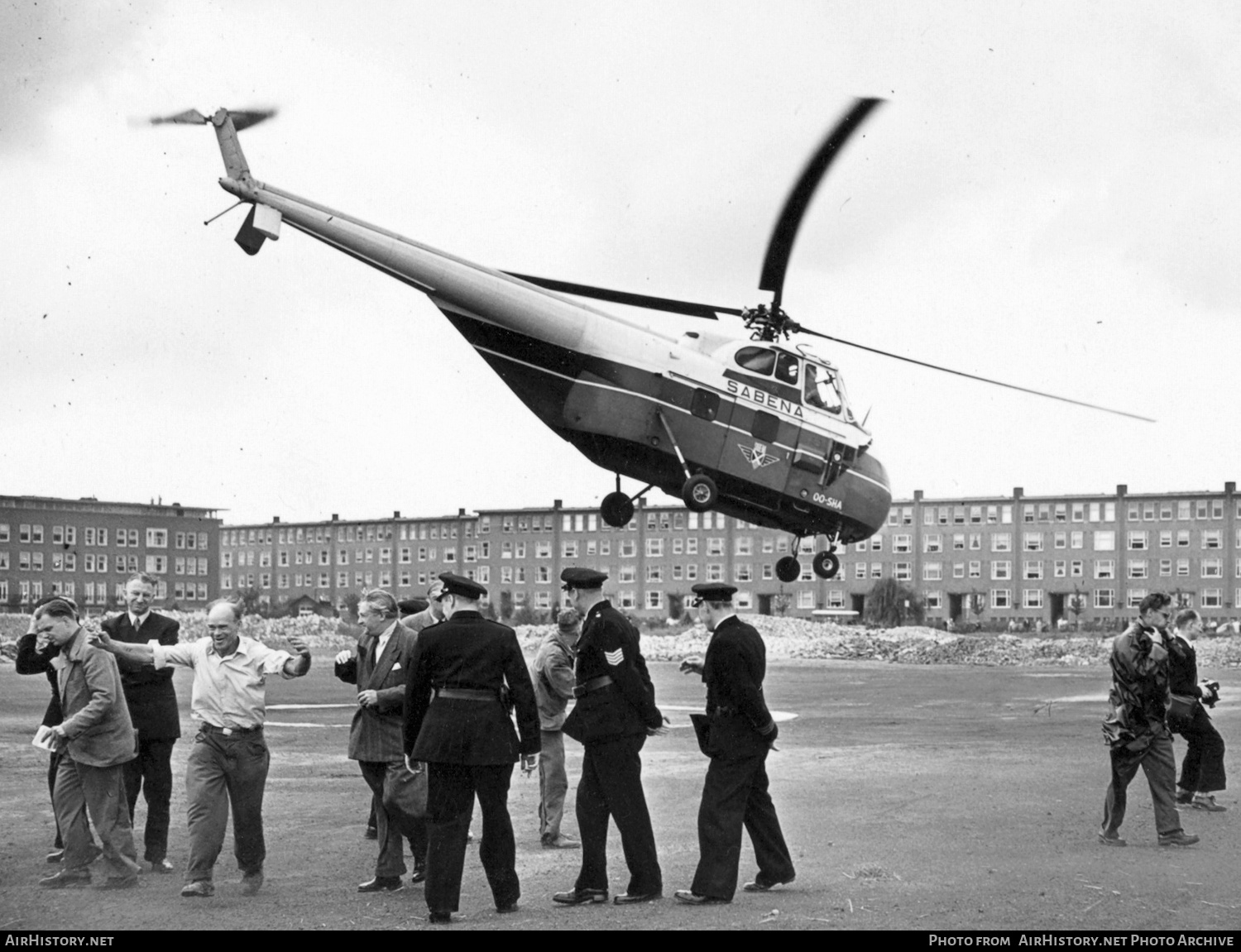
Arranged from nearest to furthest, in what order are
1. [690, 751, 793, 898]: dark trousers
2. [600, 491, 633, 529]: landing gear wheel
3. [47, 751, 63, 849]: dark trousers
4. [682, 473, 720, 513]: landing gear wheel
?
[690, 751, 793, 898]: dark trousers, [47, 751, 63, 849]: dark trousers, [682, 473, 720, 513]: landing gear wheel, [600, 491, 633, 529]: landing gear wheel

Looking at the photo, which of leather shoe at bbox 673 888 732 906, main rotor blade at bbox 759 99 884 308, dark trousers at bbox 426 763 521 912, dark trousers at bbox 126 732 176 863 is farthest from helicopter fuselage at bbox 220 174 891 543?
leather shoe at bbox 673 888 732 906

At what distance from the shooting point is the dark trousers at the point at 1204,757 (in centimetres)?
1266

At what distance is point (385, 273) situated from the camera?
58.4ft

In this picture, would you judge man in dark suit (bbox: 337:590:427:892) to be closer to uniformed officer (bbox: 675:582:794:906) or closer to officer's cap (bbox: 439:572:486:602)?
officer's cap (bbox: 439:572:486:602)

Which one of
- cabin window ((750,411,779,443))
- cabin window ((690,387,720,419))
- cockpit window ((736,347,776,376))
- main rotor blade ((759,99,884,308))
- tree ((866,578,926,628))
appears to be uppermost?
main rotor blade ((759,99,884,308))

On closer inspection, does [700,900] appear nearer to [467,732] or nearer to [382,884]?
[467,732]

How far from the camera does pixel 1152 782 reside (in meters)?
10.8

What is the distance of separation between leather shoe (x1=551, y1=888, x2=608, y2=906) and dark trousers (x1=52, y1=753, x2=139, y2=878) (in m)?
2.95

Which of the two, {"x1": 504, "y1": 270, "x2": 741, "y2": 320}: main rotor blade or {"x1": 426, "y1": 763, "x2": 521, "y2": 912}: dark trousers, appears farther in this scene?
{"x1": 504, "y1": 270, "x2": 741, "y2": 320}: main rotor blade

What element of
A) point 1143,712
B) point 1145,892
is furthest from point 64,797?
point 1143,712

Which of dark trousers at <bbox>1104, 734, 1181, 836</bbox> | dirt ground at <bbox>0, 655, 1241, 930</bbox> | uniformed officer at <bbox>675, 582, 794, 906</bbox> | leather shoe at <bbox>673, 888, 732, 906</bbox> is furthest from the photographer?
dark trousers at <bbox>1104, 734, 1181, 836</bbox>

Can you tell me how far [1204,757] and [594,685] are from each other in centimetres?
676

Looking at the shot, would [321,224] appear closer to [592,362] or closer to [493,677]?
[592,362]

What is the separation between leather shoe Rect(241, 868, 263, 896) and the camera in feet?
28.7
